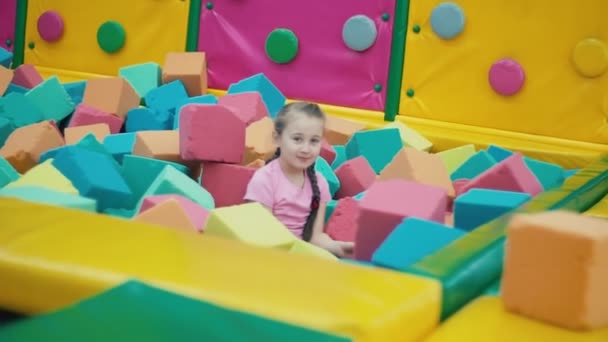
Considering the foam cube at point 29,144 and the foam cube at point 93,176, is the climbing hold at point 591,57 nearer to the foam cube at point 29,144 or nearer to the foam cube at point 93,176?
the foam cube at point 93,176

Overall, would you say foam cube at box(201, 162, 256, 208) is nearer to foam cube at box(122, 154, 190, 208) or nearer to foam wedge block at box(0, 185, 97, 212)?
foam cube at box(122, 154, 190, 208)

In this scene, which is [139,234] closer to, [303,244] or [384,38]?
[303,244]

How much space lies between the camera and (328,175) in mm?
2410

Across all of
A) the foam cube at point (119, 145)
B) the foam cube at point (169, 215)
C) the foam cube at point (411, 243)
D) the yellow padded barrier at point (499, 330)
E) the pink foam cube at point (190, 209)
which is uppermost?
the foam cube at point (411, 243)

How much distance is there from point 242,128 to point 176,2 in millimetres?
1416

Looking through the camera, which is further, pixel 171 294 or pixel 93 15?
pixel 93 15

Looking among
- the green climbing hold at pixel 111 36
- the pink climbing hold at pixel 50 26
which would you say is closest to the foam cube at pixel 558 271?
the green climbing hold at pixel 111 36

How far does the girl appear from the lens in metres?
2.16

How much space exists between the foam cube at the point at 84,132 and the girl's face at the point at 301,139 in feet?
2.64

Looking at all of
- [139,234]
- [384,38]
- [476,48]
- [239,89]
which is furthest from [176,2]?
[139,234]

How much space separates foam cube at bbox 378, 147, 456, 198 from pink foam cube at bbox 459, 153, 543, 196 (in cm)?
12

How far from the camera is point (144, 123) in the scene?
2.94 meters

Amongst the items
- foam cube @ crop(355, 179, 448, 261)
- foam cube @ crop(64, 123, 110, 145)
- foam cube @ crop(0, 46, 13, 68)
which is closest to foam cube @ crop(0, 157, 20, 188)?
foam cube @ crop(64, 123, 110, 145)

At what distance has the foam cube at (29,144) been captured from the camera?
98.3 inches
